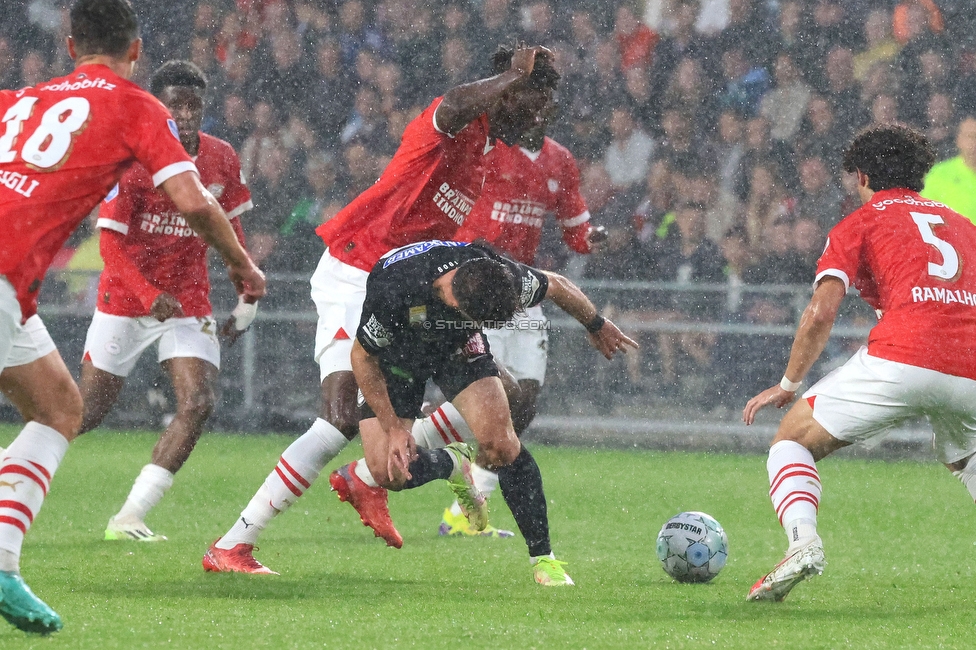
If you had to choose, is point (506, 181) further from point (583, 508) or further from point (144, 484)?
point (144, 484)

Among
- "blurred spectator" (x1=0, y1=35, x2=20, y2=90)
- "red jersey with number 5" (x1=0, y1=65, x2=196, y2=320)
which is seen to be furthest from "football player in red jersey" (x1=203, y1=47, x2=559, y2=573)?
"blurred spectator" (x1=0, y1=35, x2=20, y2=90)

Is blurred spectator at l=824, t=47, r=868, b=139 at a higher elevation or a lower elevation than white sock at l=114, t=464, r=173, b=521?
higher

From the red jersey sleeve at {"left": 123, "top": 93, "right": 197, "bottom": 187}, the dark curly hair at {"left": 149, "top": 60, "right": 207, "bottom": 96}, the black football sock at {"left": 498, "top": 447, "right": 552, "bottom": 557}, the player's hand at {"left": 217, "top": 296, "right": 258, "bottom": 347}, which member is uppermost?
the red jersey sleeve at {"left": 123, "top": 93, "right": 197, "bottom": 187}

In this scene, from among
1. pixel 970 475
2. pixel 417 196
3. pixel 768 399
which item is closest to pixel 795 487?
pixel 768 399

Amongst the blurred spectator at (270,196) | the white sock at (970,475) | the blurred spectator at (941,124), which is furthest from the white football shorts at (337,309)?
the blurred spectator at (941,124)

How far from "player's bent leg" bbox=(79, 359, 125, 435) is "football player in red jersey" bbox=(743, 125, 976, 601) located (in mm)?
3647

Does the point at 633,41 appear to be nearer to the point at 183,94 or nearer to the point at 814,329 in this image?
the point at 183,94

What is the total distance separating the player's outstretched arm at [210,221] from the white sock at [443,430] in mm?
2272

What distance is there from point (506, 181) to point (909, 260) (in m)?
3.29

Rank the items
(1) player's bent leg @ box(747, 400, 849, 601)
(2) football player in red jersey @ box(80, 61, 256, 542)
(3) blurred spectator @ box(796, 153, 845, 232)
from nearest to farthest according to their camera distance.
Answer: (1) player's bent leg @ box(747, 400, 849, 601) → (2) football player in red jersey @ box(80, 61, 256, 542) → (3) blurred spectator @ box(796, 153, 845, 232)

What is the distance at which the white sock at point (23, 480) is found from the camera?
438 centimetres

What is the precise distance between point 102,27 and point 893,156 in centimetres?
290

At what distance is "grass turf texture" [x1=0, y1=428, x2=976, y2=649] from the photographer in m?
4.54

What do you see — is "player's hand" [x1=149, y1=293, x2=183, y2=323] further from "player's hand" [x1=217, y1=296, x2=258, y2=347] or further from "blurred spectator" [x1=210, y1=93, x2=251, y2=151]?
"blurred spectator" [x1=210, y1=93, x2=251, y2=151]
